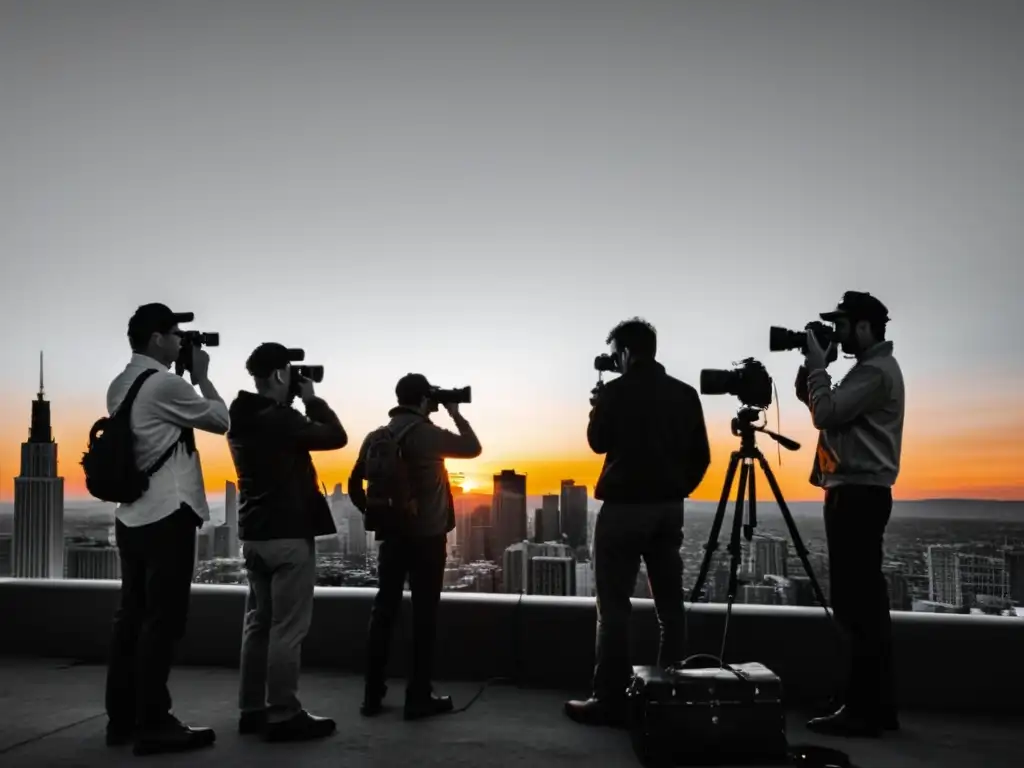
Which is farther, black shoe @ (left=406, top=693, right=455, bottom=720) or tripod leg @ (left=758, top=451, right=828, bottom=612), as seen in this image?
black shoe @ (left=406, top=693, right=455, bottom=720)

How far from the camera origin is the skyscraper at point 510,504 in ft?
17.3

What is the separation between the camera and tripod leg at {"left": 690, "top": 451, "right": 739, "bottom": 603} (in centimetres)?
385

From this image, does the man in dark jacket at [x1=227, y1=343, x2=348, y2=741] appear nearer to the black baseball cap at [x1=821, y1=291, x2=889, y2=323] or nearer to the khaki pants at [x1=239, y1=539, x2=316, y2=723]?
the khaki pants at [x1=239, y1=539, x2=316, y2=723]

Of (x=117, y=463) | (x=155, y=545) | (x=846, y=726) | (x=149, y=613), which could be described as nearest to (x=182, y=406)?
(x=117, y=463)

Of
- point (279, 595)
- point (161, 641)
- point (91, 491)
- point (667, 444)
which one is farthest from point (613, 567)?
point (91, 491)

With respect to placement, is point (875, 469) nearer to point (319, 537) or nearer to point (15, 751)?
point (319, 537)

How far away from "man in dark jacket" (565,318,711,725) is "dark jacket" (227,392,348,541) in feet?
3.93

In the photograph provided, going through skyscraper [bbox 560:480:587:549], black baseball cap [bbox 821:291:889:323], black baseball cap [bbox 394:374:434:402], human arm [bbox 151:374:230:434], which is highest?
black baseball cap [bbox 821:291:889:323]

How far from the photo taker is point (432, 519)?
3.96m

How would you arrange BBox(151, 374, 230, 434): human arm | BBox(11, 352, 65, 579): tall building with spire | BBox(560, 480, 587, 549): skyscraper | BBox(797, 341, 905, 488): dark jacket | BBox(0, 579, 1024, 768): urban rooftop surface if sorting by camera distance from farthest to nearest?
BBox(11, 352, 65, 579): tall building with spire → BBox(560, 480, 587, 549): skyscraper → BBox(797, 341, 905, 488): dark jacket → BBox(151, 374, 230, 434): human arm → BBox(0, 579, 1024, 768): urban rooftop surface

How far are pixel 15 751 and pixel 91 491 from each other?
3.65ft

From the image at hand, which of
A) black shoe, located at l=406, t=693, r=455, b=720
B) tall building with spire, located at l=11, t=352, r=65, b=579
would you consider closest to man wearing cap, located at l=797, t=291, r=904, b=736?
black shoe, located at l=406, t=693, r=455, b=720

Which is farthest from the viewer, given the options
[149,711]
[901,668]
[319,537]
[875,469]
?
[901,668]

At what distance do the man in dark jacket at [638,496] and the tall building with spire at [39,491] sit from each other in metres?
4.30
